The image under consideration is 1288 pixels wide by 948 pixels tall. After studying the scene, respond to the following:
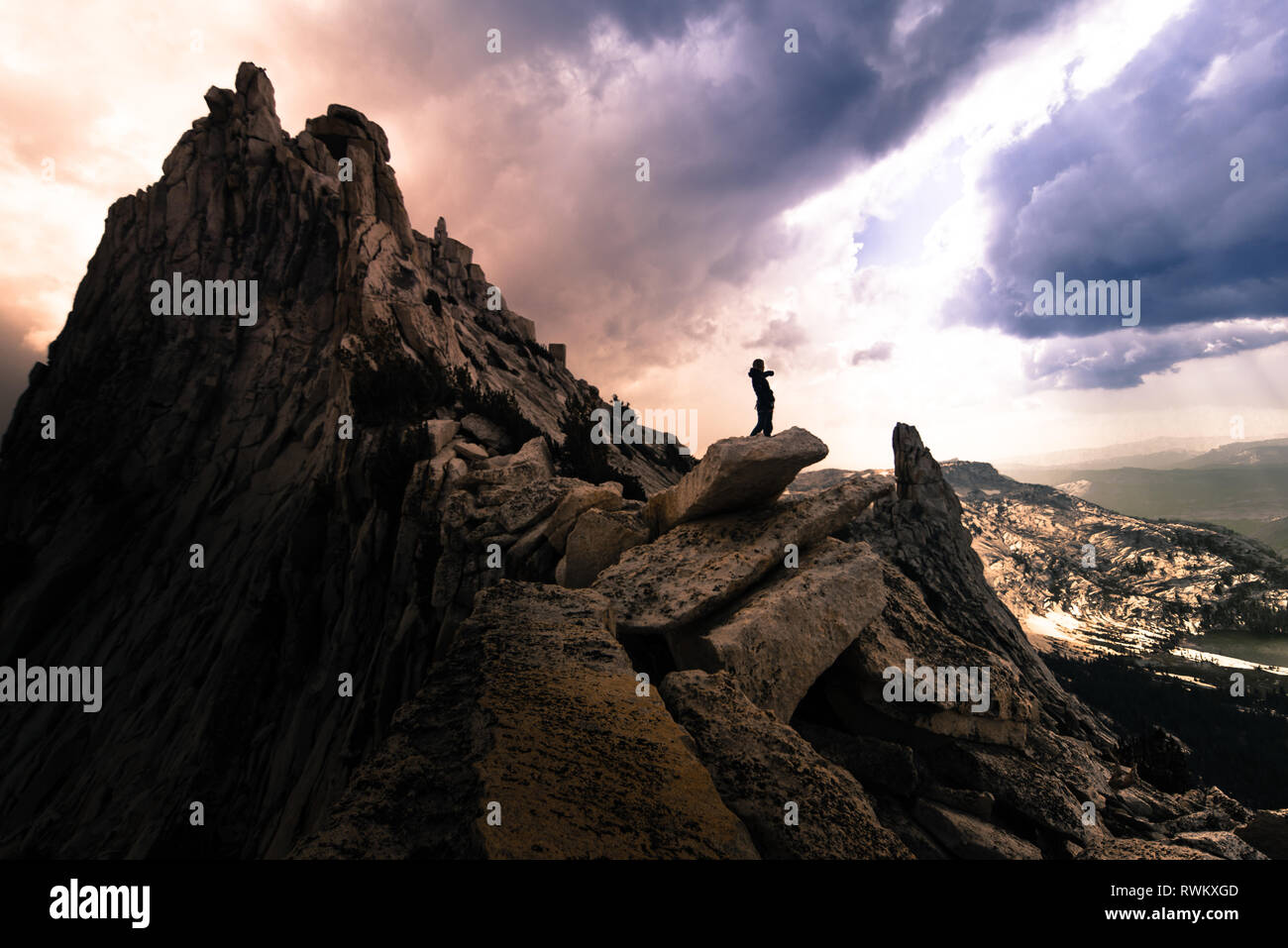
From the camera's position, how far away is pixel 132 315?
1452 inches

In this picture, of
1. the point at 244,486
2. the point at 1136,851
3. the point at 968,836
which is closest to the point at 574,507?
the point at 968,836

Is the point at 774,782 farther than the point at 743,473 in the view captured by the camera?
No

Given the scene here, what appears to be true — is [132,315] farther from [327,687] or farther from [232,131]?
[327,687]

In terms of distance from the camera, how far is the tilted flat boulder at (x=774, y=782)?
158 inches

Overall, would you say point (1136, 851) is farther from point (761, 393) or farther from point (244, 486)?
point (244, 486)

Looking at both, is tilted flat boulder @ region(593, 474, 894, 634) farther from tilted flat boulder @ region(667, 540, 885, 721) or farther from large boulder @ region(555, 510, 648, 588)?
large boulder @ region(555, 510, 648, 588)

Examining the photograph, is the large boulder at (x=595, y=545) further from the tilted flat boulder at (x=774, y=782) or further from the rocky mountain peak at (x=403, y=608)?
the tilted flat boulder at (x=774, y=782)

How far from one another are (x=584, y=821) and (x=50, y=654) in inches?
1403

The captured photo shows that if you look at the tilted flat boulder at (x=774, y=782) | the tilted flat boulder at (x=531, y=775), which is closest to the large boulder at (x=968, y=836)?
the tilted flat boulder at (x=774, y=782)

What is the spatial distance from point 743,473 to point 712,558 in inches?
58.3

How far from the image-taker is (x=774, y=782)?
4.44 meters

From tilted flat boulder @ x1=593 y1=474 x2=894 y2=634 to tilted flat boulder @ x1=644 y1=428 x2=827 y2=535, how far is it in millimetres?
264

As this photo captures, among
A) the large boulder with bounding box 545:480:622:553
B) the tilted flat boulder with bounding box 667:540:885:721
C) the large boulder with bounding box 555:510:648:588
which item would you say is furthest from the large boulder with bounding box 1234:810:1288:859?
→ the large boulder with bounding box 545:480:622:553
